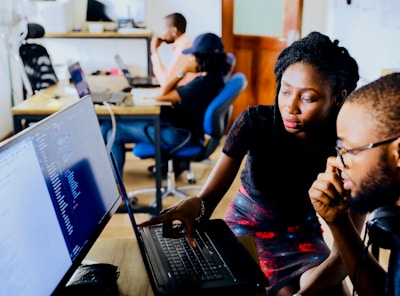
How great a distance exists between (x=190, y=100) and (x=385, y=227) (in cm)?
219

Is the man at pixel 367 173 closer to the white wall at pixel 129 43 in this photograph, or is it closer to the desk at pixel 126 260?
the desk at pixel 126 260

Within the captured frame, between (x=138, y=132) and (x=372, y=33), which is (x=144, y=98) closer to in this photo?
(x=138, y=132)

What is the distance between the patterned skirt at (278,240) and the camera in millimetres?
1445

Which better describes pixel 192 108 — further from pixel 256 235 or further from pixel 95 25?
pixel 95 25

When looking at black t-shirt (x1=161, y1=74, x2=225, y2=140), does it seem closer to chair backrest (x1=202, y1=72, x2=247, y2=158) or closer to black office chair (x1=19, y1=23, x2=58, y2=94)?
chair backrest (x1=202, y1=72, x2=247, y2=158)

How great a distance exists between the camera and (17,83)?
193 inches

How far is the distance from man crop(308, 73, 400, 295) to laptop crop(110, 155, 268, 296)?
0.80 feet

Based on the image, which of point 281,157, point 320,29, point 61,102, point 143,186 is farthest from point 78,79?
point 320,29

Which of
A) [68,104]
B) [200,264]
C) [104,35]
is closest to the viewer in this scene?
[200,264]

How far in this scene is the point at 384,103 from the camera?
0.96m

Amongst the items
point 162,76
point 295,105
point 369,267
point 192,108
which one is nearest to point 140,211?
point 192,108

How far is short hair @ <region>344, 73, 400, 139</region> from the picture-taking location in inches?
36.9

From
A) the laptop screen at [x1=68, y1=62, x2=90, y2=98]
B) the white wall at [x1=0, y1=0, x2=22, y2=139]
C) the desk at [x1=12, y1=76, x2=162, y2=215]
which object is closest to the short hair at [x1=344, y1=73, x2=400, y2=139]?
the desk at [x1=12, y1=76, x2=162, y2=215]

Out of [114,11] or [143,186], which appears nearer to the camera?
[143,186]
